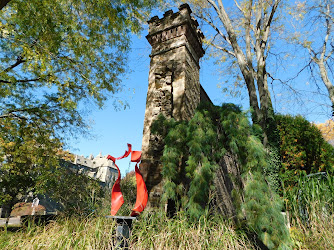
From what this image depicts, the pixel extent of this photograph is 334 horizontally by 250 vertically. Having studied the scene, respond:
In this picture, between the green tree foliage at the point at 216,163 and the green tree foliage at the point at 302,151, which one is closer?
the green tree foliage at the point at 216,163

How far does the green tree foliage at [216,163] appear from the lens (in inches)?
112

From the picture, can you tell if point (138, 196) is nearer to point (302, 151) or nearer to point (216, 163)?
point (216, 163)

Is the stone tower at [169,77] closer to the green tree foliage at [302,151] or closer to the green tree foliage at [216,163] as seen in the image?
the green tree foliage at [216,163]

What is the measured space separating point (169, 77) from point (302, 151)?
437 cm

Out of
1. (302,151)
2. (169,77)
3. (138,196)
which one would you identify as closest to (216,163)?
(138,196)

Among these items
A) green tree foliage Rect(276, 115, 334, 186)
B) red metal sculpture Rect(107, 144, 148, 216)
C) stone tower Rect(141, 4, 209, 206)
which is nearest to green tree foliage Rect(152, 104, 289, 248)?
red metal sculpture Rect(107, 144, 148, 216)

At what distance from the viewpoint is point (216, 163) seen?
3.62 metres

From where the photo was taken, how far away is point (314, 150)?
6066mm

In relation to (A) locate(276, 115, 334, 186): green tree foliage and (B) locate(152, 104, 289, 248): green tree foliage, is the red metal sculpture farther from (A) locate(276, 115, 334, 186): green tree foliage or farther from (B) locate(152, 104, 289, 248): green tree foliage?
(A) locate(276, 115, 334, 186): green tree foliage

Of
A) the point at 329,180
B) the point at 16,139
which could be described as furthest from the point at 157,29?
the point at 16,139

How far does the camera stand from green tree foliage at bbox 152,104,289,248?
112 inches

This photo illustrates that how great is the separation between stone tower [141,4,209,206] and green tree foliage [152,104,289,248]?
58cm

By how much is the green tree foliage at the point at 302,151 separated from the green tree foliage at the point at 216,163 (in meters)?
3.13

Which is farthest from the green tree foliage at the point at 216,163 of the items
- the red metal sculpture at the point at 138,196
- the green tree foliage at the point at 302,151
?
the green tree foliage at the point at 302,151
